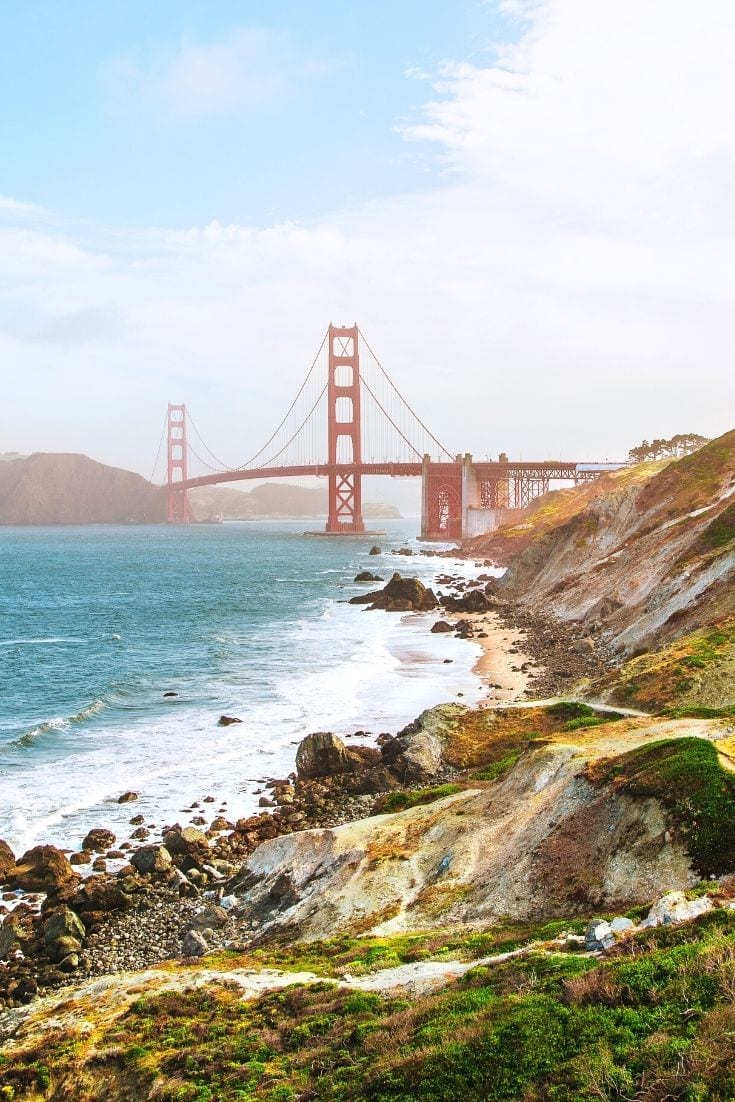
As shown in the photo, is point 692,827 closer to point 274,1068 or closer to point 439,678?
point 274,1068

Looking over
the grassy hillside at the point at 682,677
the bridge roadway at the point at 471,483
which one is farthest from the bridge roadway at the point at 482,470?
the grassy hillside at the point at 682,677

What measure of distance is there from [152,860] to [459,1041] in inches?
457

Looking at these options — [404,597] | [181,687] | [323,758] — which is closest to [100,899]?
[323,758]

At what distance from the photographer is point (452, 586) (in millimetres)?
62125

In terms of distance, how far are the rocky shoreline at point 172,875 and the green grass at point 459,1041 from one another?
405 centimetres

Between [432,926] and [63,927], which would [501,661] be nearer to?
[63,927]

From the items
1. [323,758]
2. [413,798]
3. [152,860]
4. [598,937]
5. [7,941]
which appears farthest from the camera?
[323,758]

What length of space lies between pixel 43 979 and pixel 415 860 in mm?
6306

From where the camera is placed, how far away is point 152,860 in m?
17.8

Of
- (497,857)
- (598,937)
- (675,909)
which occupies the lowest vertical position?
(497,857)

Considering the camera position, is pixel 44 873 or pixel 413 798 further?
pixel 413 798

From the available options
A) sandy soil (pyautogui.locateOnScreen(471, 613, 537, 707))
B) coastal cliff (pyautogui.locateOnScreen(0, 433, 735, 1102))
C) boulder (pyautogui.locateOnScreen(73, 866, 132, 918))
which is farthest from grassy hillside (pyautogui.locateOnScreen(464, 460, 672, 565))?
boulder (pyautogui.locateOnScreen(73, 866, 132, 918))

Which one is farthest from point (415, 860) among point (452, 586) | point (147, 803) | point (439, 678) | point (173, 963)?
point (452, 586)

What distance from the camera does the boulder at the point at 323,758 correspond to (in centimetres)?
2264
